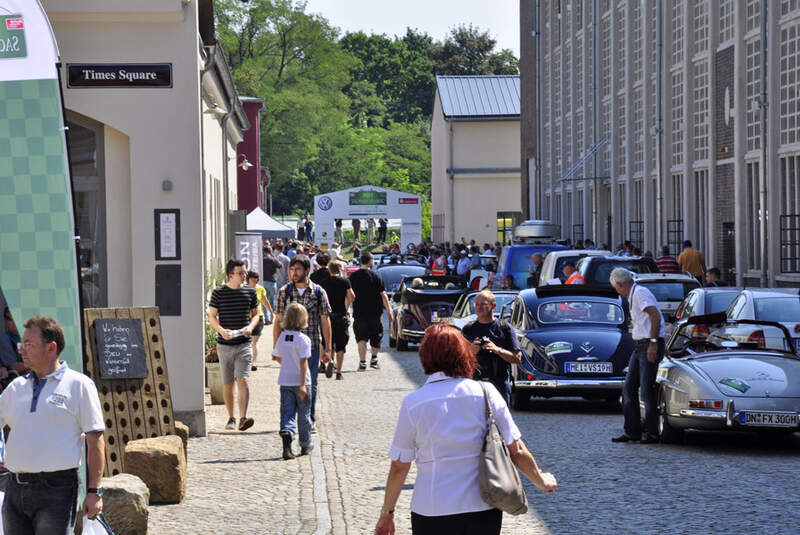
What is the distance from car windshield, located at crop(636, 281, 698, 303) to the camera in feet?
72.4

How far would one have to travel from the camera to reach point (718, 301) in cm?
1891

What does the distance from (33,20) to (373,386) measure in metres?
12.9

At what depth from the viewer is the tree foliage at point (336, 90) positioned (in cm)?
7956

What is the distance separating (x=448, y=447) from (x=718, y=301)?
1361 centimetres

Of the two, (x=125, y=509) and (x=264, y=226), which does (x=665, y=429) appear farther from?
(x=264, y=226)

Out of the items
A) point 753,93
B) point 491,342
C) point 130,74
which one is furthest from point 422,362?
point 753,93

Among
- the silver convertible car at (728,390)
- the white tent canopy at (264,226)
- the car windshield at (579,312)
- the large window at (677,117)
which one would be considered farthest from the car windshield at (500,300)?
the white tent canopy at (264,226)

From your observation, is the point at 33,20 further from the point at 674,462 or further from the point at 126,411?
the point at 674,462

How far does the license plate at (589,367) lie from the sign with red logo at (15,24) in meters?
10.1

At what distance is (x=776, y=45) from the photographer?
28.9 metres

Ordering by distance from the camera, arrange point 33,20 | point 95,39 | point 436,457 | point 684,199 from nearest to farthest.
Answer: point 436,457 < point 33,20 < point 95,39 < point 684,199

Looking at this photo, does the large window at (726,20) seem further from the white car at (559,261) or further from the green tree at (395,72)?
the green tree at (395,72)

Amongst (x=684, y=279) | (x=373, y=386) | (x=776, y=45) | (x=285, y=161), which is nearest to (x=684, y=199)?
(x=776, y=45)

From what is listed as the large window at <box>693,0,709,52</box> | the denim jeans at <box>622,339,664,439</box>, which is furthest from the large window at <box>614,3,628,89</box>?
the denim jeans at <box>622,339,664,439</box>
